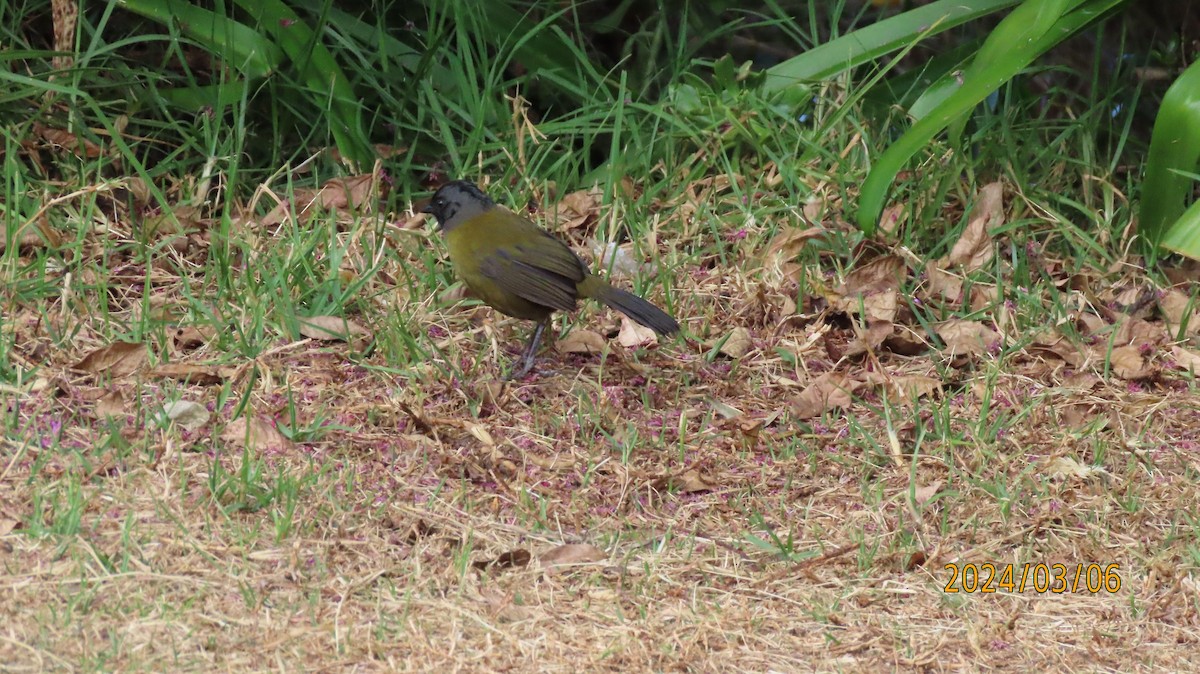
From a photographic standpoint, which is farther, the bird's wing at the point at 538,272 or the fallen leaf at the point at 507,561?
the bird's wing at the point at 538,272

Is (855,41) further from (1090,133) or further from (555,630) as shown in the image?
(555,630)

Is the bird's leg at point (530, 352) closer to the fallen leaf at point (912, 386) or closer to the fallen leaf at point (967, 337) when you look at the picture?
the fallen leaf at point (912, 386)

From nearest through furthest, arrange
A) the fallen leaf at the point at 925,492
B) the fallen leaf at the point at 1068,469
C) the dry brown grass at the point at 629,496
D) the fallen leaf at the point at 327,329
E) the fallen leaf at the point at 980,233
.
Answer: the dry brown grass at the point at 629,496, the fallen leaf at the point at 925,492, the fallen leaf at the point at 1068,469, the fallen leaf at the point at 327,329, the fallen leaf at the point at 980,233

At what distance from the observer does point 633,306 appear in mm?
4738

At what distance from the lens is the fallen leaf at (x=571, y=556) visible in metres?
3.71

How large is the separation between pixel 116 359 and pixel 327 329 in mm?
649

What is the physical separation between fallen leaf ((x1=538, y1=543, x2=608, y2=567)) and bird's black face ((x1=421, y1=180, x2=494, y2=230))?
5.36ft

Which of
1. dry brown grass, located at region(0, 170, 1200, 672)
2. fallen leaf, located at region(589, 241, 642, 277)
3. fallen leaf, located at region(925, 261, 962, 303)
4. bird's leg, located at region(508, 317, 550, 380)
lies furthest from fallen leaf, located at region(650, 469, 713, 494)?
fallen leaf, located at region(925, 261, 962, 303)

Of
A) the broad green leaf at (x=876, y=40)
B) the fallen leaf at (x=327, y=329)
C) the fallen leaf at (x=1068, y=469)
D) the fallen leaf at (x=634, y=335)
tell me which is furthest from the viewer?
the broad green leaf at (x=876, y=40)

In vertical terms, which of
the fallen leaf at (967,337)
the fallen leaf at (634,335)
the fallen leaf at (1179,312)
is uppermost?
the fallen leaf at (1179,312)

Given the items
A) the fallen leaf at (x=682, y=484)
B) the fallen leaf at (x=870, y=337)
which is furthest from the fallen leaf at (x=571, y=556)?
the fallen leaf at (x=870, y=337)

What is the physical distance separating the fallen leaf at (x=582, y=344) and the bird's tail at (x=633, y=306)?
0.66ft

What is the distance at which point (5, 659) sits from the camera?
10.1 feet

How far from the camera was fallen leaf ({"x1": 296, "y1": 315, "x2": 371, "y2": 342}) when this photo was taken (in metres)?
4.71
